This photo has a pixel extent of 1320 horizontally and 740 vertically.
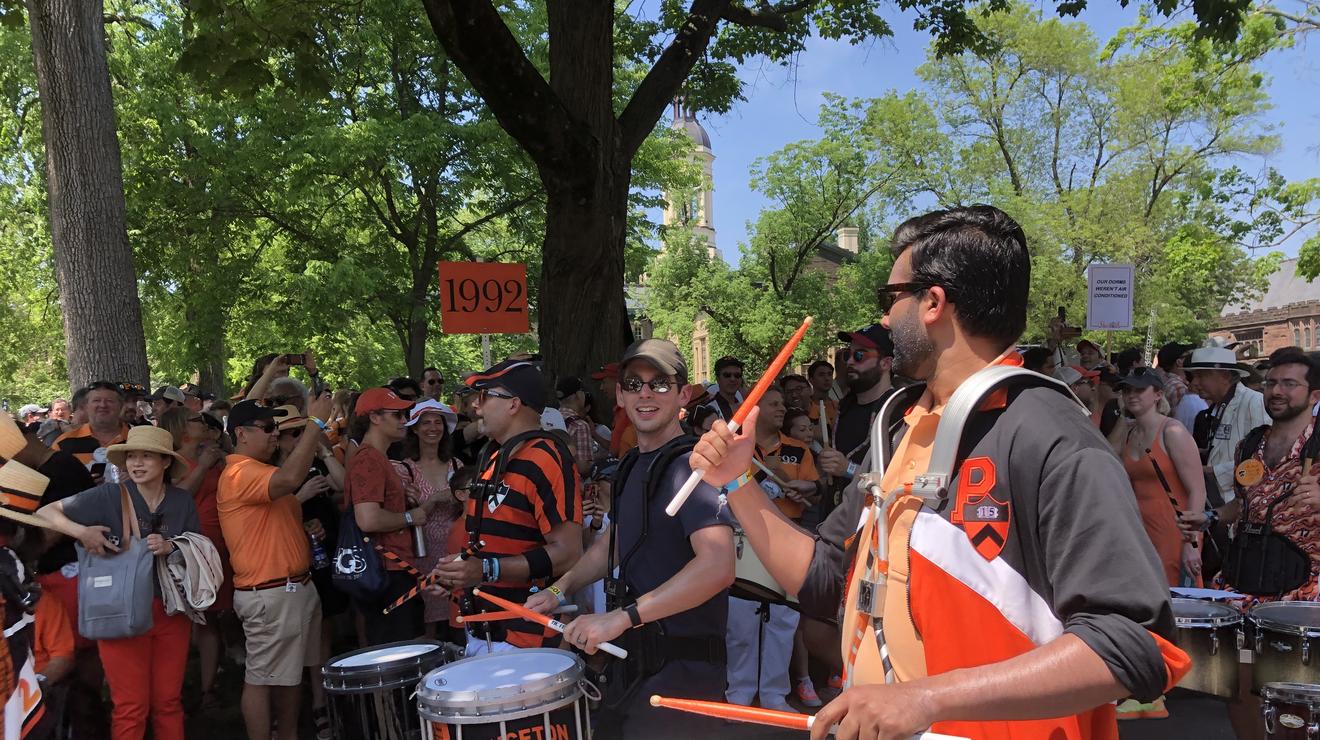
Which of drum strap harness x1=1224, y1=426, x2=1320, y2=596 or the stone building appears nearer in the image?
drum strap harness x1=1224, y1=426, x2=1320, y2=596

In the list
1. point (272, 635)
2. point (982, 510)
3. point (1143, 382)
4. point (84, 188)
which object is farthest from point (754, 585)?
point (84, 188)

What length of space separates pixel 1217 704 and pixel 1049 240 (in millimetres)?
30168

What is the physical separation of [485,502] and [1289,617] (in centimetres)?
360

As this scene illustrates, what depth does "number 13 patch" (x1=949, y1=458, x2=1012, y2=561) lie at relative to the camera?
154 cm

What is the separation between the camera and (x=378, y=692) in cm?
385

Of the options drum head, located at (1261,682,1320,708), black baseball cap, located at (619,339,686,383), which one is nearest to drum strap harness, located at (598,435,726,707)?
black baseball cap, located at (619,339,686,383)

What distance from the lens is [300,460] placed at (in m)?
5.10

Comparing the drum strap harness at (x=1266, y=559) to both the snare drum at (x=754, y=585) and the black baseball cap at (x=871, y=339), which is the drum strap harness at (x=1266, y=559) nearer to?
the black baseball cap at (x=871, y=339)

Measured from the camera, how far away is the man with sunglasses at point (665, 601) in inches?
116

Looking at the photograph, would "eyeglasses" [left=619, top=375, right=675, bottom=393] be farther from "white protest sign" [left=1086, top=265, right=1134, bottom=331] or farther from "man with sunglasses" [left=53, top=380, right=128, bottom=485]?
"white protest sign" [left=1086, top=265, right=1134, bottom=331]

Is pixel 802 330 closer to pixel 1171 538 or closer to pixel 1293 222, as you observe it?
pixel 1171 538

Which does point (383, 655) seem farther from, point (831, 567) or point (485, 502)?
point (831, 567)

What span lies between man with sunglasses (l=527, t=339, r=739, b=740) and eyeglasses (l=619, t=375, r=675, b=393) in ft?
0.70

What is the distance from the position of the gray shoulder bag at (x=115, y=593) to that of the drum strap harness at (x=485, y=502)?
202cm
